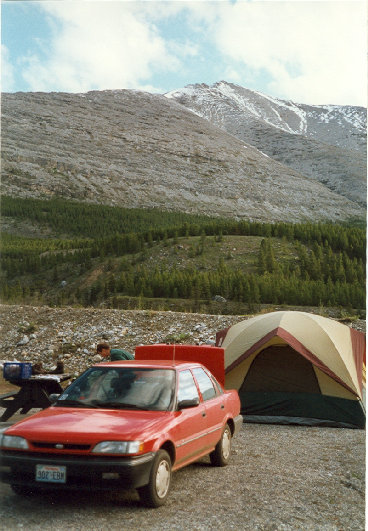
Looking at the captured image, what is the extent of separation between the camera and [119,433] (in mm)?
5887

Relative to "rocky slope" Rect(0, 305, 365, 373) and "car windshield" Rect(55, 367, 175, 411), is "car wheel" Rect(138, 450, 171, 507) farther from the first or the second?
"rocky slope" Rect(0, 305, 365, 373)

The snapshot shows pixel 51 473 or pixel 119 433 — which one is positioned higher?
pixel 119 433

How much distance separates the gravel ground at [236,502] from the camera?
5.61m

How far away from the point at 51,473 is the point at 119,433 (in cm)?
75

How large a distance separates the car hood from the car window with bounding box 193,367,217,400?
129 cm

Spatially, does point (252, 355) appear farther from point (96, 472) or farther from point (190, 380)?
point (96, 472)

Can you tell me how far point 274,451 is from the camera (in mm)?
9445

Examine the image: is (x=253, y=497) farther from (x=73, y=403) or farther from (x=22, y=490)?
(x=22, y=490)

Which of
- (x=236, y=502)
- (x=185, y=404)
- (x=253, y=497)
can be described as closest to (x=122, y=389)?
(x=185, y=404)

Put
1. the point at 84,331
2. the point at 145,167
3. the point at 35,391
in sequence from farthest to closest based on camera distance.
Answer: the point at 145,167, the point at 84,331, the point at 35,391

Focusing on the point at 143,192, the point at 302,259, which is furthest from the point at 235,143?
the point at 302,259

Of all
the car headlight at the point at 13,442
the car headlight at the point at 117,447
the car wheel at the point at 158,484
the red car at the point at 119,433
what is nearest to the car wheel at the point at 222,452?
the red car at the point at 119,433

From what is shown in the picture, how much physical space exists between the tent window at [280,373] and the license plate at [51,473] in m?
7.81

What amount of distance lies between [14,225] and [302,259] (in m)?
66.8
